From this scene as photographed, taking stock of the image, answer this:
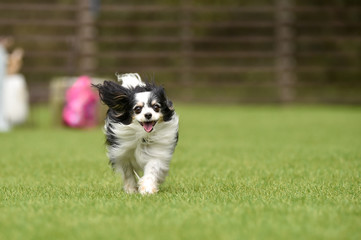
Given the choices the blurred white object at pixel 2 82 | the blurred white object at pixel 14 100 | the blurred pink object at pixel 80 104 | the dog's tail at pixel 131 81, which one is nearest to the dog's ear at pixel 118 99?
the dog's tail at pixel 131 81

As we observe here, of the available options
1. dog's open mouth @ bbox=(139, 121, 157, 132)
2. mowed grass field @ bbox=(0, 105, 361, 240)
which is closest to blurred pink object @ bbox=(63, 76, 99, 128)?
mowed grass field @ bbox=(0, 105, 361, 240)

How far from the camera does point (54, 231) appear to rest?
318 cm

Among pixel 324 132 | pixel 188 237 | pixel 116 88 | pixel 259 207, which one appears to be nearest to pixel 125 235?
pixel 188 237

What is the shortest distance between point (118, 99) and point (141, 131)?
0.82 ft

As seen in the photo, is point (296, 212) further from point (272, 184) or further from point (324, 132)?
point (324, 132)

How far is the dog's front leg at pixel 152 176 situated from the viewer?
4.37 meters

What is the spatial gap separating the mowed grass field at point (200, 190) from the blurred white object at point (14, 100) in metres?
1.38

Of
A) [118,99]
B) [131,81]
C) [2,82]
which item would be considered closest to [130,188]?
[118,99]

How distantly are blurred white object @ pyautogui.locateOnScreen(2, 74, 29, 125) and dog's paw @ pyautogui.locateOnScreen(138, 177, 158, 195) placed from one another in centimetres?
648

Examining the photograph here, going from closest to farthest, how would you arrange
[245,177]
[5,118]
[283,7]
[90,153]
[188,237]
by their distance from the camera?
[188,237], [245,177], [90,153], [5,118], [283,7]

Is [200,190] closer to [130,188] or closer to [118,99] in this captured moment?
[130,188]

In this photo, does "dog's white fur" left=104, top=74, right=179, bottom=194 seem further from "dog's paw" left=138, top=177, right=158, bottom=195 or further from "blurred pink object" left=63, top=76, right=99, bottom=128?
"blurred pink object" left=63, top=76, right=99, bottom=128

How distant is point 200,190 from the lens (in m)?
4.54

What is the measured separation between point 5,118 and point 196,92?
11513 millimetres
